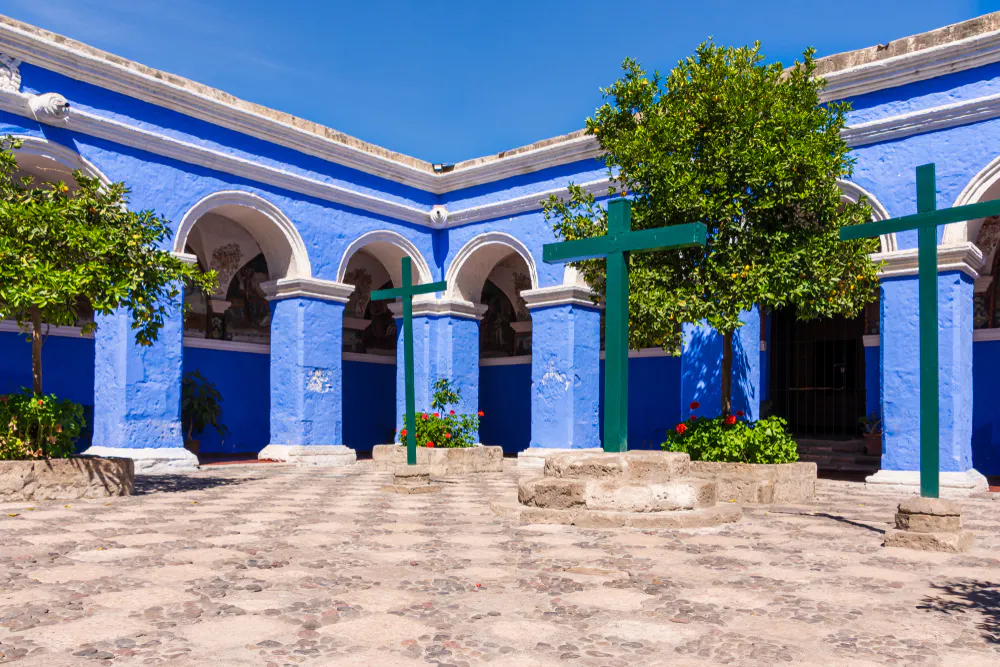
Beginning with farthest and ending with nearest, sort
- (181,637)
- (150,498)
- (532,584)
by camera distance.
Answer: (150,498), (532,584), (181,637)

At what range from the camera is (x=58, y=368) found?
13.9 metres

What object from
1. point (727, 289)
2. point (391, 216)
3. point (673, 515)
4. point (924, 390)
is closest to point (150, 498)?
point (673, 515)

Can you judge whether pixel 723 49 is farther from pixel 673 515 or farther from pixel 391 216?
pixel 391 216

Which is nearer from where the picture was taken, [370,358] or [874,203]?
[874,203]

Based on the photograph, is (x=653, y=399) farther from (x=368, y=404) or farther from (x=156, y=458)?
(x=156, y=458)

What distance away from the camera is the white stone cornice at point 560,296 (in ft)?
44.8

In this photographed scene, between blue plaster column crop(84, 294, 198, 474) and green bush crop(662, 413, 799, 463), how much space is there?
269 inches

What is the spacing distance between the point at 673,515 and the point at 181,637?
386cm

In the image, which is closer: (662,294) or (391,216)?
(662,294)

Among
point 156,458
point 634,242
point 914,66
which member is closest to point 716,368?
point 914,66

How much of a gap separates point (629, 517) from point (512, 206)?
30.3 ft

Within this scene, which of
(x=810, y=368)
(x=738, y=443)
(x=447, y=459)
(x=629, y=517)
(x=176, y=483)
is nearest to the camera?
(x=629, y=517)

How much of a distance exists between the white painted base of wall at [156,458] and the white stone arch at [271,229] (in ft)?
10.5

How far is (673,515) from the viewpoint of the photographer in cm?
611
